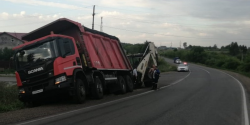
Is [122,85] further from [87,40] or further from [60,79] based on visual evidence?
[60,79]

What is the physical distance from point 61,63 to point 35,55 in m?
1.07

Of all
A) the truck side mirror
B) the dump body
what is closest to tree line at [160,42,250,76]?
the dump body

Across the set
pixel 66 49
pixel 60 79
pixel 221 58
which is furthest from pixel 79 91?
pixel 221 58

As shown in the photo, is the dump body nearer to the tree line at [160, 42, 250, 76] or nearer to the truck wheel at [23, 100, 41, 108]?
the truck wheel at [23, 100, 41, 108]

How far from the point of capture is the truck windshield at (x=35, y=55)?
11.0 meters

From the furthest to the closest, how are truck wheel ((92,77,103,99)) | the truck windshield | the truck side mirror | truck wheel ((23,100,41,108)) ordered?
truck wheel ((92,77,103,99))
truck wheel ((23,100,41,108))
the truck side mirror
the truck windshield

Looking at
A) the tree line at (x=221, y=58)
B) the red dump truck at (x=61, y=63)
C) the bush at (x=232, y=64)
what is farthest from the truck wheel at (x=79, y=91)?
the bush at (x=232, y=64)

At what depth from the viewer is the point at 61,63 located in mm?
10898

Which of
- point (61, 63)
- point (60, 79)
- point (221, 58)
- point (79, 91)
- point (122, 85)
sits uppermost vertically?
point (61, 63)

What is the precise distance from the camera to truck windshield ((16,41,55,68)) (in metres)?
11.0

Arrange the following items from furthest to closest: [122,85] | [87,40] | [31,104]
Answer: [122,85] → [87,40] → [31,104]

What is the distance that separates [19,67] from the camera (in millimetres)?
11336

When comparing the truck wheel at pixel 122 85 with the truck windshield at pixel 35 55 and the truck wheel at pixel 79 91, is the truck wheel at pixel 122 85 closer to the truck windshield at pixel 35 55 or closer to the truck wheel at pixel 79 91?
the truck wheel at pixel 79 91

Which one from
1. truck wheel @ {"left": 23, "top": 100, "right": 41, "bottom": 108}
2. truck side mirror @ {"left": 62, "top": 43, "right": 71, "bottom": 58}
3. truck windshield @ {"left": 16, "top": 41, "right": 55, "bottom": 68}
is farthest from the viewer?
truck wheel @ {"left": 23, "top": 100, "right": 41, "bottom": 108}
